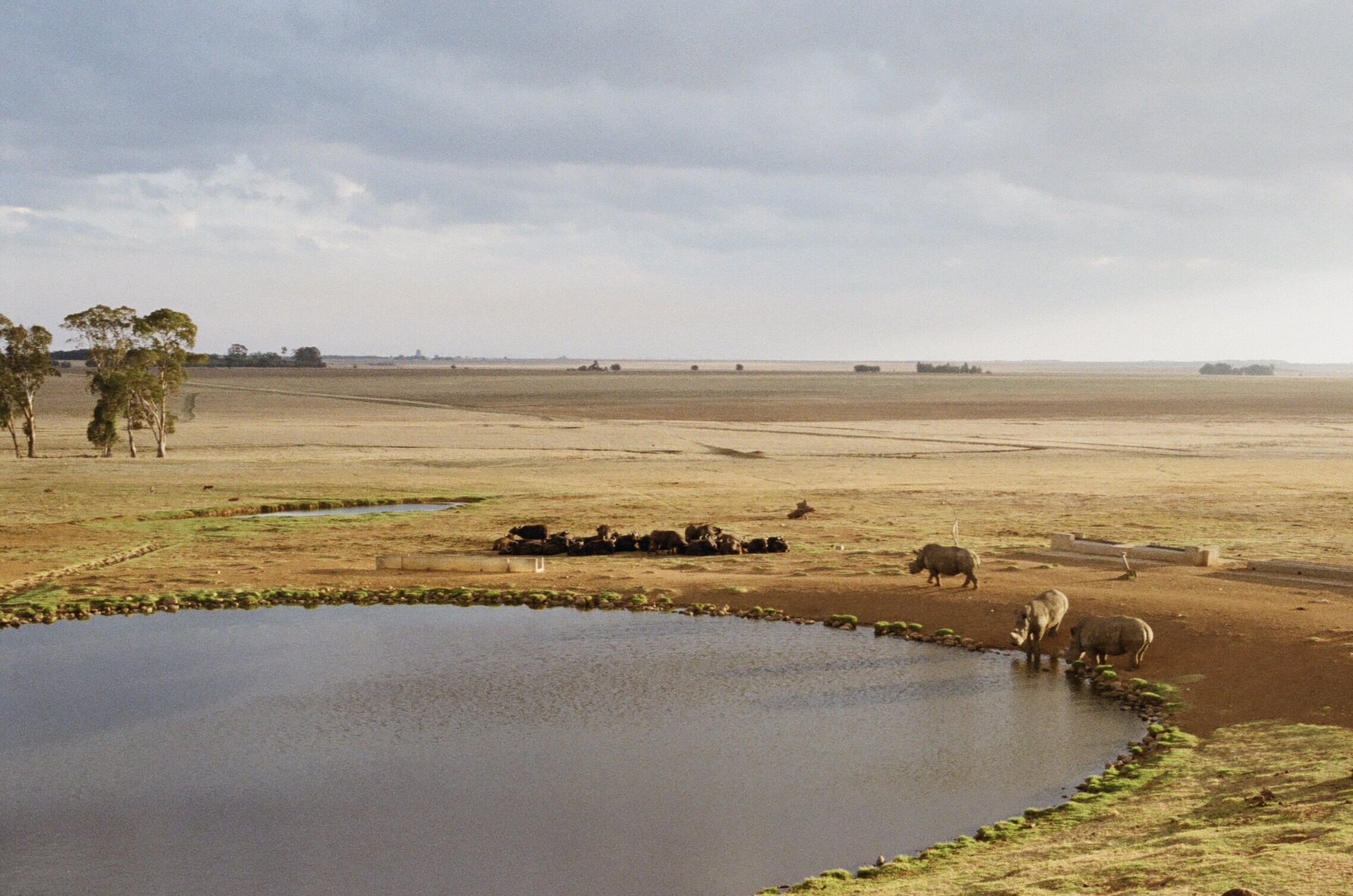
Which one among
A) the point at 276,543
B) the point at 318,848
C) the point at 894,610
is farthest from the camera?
the point at 276,543

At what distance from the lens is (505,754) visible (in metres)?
19.1

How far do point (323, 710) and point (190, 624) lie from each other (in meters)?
9.09

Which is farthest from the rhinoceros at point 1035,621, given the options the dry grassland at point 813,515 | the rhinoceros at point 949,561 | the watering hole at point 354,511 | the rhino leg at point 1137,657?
the watering hole at point 354,511

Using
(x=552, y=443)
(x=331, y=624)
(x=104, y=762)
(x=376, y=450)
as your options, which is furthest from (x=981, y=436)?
(x=104, y=762)

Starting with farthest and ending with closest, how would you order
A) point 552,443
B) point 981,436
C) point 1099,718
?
point 981,436 < point 552,443 < point 1099,718

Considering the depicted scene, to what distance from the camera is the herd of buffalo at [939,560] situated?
23703mm

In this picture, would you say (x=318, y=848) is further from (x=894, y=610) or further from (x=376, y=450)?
(x=376, y=450)

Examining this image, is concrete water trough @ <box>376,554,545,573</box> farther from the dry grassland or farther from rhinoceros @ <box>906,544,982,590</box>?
rhinoceros @ <box>906,544,982,590</box>

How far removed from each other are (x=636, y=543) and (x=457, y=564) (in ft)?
20.5

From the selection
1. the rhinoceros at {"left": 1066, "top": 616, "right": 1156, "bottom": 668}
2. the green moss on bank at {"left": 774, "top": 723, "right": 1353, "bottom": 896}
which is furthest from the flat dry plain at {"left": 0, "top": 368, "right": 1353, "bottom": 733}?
the green moss on bank at {"left": 774, "top": 723, "right": 1353, "bottom": 896}

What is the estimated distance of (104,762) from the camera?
18.9m

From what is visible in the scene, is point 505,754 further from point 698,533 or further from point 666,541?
point 698,533

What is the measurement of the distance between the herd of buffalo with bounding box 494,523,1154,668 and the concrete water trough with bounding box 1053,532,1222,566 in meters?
4.52

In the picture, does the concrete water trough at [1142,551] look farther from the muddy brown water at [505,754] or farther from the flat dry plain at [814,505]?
the muddy brown water at [505,754]
